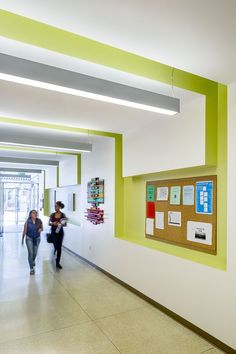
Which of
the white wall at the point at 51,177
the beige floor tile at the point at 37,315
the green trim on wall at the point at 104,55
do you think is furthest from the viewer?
the white wall at the point at 51,177

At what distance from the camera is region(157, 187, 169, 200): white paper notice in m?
4.01

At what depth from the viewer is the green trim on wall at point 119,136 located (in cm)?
198

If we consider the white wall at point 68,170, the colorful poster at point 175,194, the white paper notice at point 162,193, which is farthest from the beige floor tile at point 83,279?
the white wall at point 68,170

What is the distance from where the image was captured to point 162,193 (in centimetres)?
410

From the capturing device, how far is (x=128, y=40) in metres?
1.95

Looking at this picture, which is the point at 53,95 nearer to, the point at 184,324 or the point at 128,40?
the point at 128,40

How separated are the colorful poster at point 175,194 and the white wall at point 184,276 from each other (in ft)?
2.59

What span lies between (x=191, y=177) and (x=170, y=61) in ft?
5.73

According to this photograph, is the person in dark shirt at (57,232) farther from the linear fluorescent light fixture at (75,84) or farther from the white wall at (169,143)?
the linear fluorescent light fixture at (75,84)

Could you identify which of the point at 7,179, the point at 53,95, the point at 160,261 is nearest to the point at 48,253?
the point at 160,261

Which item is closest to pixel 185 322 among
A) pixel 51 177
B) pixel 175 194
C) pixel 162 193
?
pixel 175 194

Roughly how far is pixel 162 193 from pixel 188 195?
1.95 feet

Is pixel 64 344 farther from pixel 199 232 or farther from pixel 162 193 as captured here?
pixel 162 193

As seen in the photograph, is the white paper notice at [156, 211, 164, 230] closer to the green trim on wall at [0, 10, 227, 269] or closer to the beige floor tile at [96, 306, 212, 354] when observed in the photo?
the green trim on wall at [0, 10, 227, 269]
